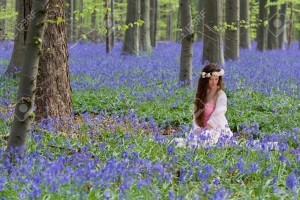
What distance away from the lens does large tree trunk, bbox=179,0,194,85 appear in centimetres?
1047

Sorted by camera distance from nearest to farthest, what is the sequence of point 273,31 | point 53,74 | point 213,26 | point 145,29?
point 53,74 → point 213,26 → point 145,29 → point 273,31

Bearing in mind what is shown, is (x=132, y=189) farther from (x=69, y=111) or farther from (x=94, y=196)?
(x=69, y=111)

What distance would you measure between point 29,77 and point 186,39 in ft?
20.7

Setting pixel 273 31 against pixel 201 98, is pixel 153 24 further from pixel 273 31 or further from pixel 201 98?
pixel 201 98

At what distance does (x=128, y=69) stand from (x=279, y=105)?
227 inches

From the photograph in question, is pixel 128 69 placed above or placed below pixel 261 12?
below

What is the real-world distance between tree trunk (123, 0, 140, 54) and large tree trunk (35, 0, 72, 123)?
10.7 m

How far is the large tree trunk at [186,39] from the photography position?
10.5m

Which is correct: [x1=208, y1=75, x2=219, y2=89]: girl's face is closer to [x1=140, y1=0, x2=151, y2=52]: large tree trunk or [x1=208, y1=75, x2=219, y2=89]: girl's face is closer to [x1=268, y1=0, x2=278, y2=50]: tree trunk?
[x1=140, y1=0, x2=151, y2=52]: large tree trunk

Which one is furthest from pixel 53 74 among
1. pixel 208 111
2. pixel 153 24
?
pixel 153 24

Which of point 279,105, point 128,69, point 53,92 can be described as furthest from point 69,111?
point 128,69

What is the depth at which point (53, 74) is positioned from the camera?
7.46 metres

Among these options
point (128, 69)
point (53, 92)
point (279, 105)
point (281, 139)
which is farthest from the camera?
point (128, 69)

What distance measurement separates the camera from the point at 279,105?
29.7ft
